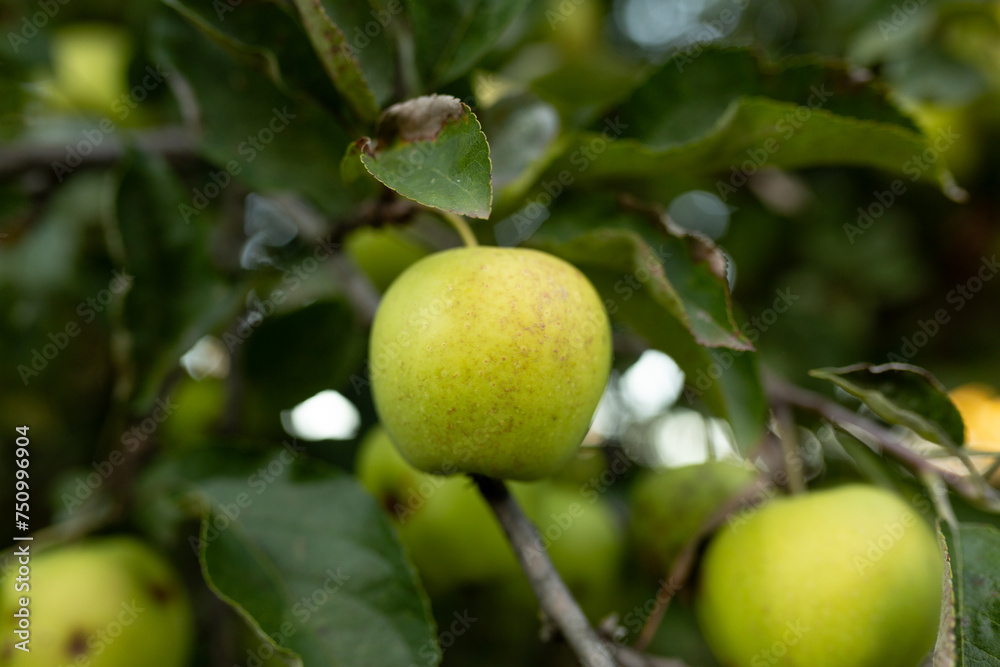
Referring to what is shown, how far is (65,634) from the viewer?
2.49ft

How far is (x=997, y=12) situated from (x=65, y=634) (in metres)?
1.66

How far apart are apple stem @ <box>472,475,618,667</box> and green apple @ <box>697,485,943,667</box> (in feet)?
0.60

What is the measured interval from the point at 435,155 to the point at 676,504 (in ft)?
1.93

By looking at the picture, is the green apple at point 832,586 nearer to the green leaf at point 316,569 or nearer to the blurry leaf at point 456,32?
the green leaf at point 316,569

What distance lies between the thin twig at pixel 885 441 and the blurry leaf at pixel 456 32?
52cm

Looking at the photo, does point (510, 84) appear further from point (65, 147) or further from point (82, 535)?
point (82, 535)

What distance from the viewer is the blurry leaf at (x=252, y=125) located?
78 centimetres

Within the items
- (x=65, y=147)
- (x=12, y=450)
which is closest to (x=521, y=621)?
(x=65, y=147)

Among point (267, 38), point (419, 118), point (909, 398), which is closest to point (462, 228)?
point (419, 118)

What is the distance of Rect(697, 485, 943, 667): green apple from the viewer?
688mm

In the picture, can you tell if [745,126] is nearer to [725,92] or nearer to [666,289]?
[725,92]

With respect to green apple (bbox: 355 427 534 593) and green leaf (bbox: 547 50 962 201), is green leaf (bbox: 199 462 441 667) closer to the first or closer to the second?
green apple (bbox: 355 427 534 593)

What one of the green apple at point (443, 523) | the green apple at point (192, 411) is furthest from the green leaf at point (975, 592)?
the green apple at point (192, 411)

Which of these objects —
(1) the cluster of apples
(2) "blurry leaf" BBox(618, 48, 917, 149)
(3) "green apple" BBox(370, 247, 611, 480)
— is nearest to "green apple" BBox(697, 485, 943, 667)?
(1) the cluster of apples
